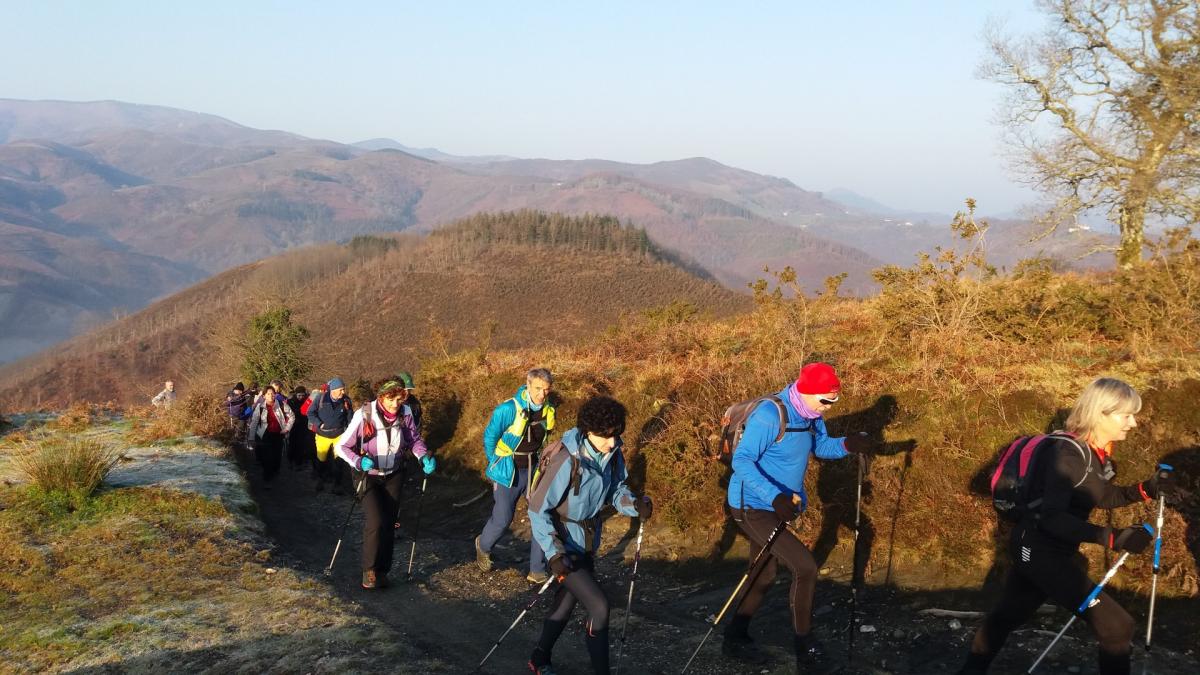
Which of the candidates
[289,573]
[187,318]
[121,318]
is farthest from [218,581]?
[121,318]

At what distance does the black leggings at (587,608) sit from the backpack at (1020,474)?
7.34 ft

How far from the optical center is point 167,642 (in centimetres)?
580

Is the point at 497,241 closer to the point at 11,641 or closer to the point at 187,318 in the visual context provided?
the point at 187,318

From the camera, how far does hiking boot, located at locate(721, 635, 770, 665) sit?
5387mm

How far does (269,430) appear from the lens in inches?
493

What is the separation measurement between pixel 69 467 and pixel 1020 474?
937 centimetres

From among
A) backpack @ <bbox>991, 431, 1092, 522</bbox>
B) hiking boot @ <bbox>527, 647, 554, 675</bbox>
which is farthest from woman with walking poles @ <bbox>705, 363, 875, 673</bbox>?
hiking boot @ <bbox>527, 647, 554, 675</bbox>

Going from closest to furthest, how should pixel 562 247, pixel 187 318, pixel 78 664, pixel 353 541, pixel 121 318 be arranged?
pixel 78 664 < pixel 353 541 < pixel 562 247 < pixel 187 318 < pixel 121 318

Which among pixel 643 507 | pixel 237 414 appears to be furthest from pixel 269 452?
pixel 643 507

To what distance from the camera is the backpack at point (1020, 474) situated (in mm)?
4074

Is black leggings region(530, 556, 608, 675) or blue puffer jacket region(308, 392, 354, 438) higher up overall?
black leggings region(530, 556, 608, 675)

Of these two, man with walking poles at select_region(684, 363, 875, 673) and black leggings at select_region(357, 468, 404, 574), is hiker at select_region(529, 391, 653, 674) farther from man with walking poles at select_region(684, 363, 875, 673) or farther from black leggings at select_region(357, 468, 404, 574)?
black leggings at select_region(357, 468, 404, 574)

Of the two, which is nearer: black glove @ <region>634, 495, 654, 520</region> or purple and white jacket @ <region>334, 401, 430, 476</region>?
black glove @ <region>634, 495, 654, 520</region>

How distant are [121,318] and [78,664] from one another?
16685 cm
